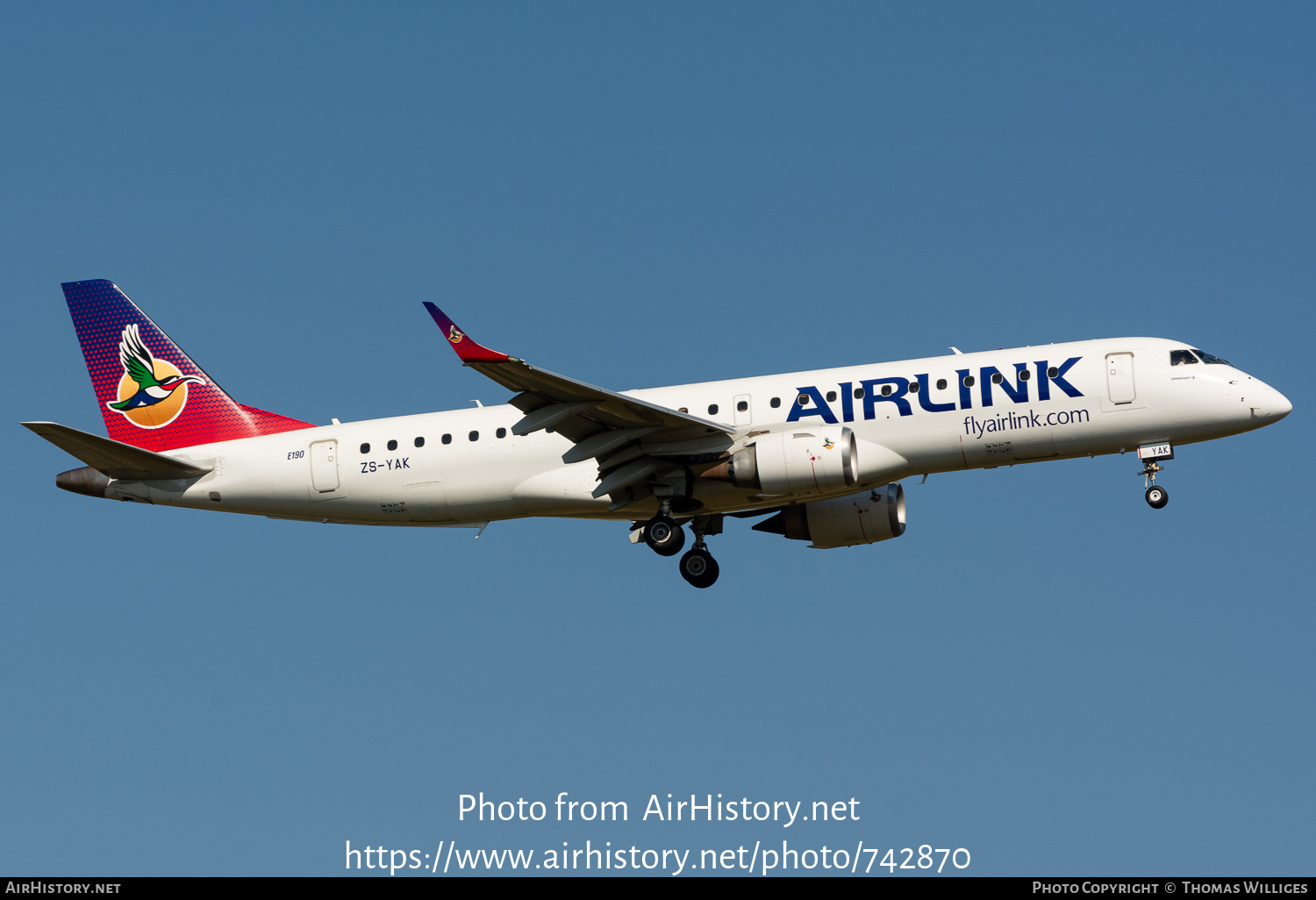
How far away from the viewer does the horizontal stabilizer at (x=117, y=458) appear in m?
31.0

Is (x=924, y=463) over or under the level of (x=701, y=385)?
under

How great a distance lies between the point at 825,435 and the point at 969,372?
3.62 metres

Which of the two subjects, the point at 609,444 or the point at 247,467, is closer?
the point at 609,444

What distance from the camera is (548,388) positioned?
29062mm

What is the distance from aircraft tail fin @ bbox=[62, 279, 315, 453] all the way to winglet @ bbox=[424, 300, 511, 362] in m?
9.53

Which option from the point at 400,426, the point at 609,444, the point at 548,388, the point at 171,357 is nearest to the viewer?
the point at 548,388

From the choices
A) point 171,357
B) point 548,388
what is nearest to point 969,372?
point 548,388

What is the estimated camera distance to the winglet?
2683 cm

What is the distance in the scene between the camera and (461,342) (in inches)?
1058

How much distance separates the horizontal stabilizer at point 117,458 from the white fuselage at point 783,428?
0.31 metres

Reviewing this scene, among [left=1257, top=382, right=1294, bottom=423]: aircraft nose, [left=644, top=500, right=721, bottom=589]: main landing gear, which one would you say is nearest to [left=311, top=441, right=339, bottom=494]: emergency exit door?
[left=644, top=500, right=721, bottom=589]: main landing gear

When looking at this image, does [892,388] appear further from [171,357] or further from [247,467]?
[171,357]

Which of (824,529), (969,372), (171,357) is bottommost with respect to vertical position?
(824,529)

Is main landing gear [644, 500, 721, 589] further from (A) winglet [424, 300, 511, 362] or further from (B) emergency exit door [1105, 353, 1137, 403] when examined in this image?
(B) emergency exit door [1105, 353, 1137, 403]
